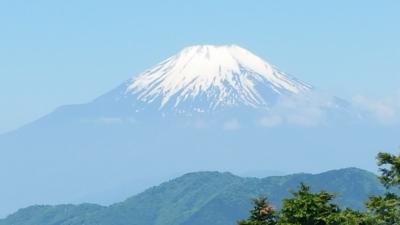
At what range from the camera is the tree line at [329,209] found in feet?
80.4

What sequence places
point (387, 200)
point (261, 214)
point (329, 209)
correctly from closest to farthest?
point (387, 200) → point (329, 209) → point (261, 214)

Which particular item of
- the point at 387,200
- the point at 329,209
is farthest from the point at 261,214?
the point at 387,200

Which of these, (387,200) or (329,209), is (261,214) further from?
(387,200)

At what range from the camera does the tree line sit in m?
24.5

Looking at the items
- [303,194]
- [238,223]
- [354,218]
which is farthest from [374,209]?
[238,223]

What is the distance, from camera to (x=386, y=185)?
2511 cm

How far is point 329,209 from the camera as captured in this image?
1032 inches

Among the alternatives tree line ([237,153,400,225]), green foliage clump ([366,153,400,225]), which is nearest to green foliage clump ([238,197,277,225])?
tree line ([237,153,400,225])

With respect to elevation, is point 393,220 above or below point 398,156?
below

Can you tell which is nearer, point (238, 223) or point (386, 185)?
point (386, 185)

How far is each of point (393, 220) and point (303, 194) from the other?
3.09 meters

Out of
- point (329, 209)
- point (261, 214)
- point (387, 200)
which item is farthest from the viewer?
point (261, 214)

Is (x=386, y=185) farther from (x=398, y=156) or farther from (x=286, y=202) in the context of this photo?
(x=286, y=202)

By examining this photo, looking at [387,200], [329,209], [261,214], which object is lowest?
[387,200]
